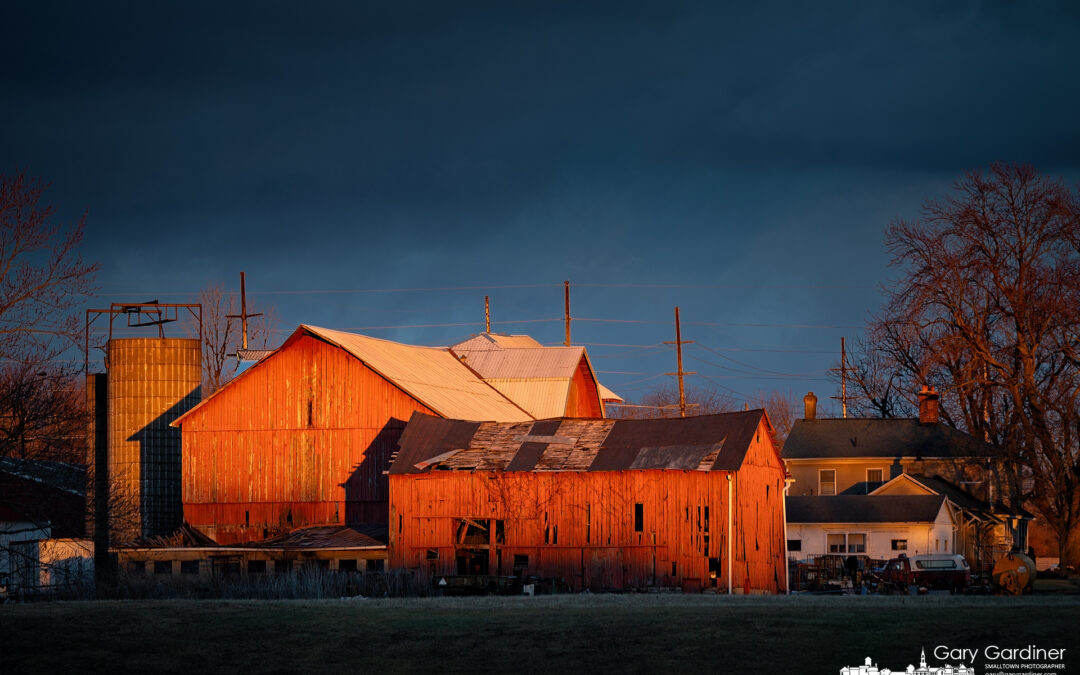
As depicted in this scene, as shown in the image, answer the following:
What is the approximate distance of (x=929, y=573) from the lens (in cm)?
4666

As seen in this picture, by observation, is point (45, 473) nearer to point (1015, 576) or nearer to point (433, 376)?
point (1015, 576)

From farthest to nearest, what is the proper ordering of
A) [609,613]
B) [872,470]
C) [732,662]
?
1. [872,470]
2. [609,613]
3. [732,662]

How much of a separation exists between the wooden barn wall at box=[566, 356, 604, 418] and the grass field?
4154 cm

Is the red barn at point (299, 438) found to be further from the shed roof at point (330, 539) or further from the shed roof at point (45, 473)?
the shed roof at point (45, 473)

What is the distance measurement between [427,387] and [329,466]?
5.90 meters

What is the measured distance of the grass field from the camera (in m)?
22.9

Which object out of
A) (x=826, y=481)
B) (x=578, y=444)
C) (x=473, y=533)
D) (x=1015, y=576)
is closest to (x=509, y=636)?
(x=1015, y=576)

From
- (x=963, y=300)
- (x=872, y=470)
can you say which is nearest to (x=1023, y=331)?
(x=963, y=300)

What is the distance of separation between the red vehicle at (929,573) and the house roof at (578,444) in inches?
292

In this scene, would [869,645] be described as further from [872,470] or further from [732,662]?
[872,470]

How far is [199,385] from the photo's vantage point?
60.4 m

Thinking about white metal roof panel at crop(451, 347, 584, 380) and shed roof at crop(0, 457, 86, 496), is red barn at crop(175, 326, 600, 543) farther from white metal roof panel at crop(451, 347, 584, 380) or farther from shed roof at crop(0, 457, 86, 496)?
shed roof at crop(0, 457, 86, 496)

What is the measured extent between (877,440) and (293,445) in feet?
117

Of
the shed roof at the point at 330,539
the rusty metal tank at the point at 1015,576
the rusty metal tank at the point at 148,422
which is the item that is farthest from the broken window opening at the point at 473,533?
the rusty metal tank at the point at 1015,576
